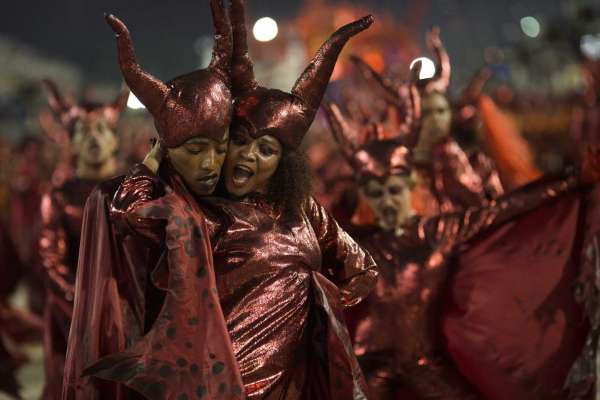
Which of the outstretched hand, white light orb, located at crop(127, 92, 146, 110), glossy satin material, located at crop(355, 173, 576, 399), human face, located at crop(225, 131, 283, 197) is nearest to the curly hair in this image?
human face, located at crop(225, 131, 283, 197)

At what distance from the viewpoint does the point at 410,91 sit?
4.94m

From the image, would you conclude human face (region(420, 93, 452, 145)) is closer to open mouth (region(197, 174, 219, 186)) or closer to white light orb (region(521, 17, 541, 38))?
open mouth (region(197, 174, 219, 186))

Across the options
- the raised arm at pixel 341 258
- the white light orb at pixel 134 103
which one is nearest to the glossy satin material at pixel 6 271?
the white light orb at pixel 134 103

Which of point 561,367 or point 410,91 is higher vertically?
point 410,91

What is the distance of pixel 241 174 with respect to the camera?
3.17 meters

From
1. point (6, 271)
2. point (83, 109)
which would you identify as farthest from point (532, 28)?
point (83, 109)

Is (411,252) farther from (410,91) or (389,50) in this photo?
(389,50)

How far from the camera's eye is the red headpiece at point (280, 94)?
3.19m

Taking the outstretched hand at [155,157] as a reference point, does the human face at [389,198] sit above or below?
below

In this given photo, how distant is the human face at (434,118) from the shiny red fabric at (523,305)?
1909 mm

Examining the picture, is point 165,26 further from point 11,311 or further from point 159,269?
point 159,269

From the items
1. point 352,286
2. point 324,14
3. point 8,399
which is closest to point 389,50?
point 324,14

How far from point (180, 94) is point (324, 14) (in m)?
28.1

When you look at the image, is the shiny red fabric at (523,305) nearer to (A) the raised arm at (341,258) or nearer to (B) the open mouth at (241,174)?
(A) the raised arm at (341,258)
